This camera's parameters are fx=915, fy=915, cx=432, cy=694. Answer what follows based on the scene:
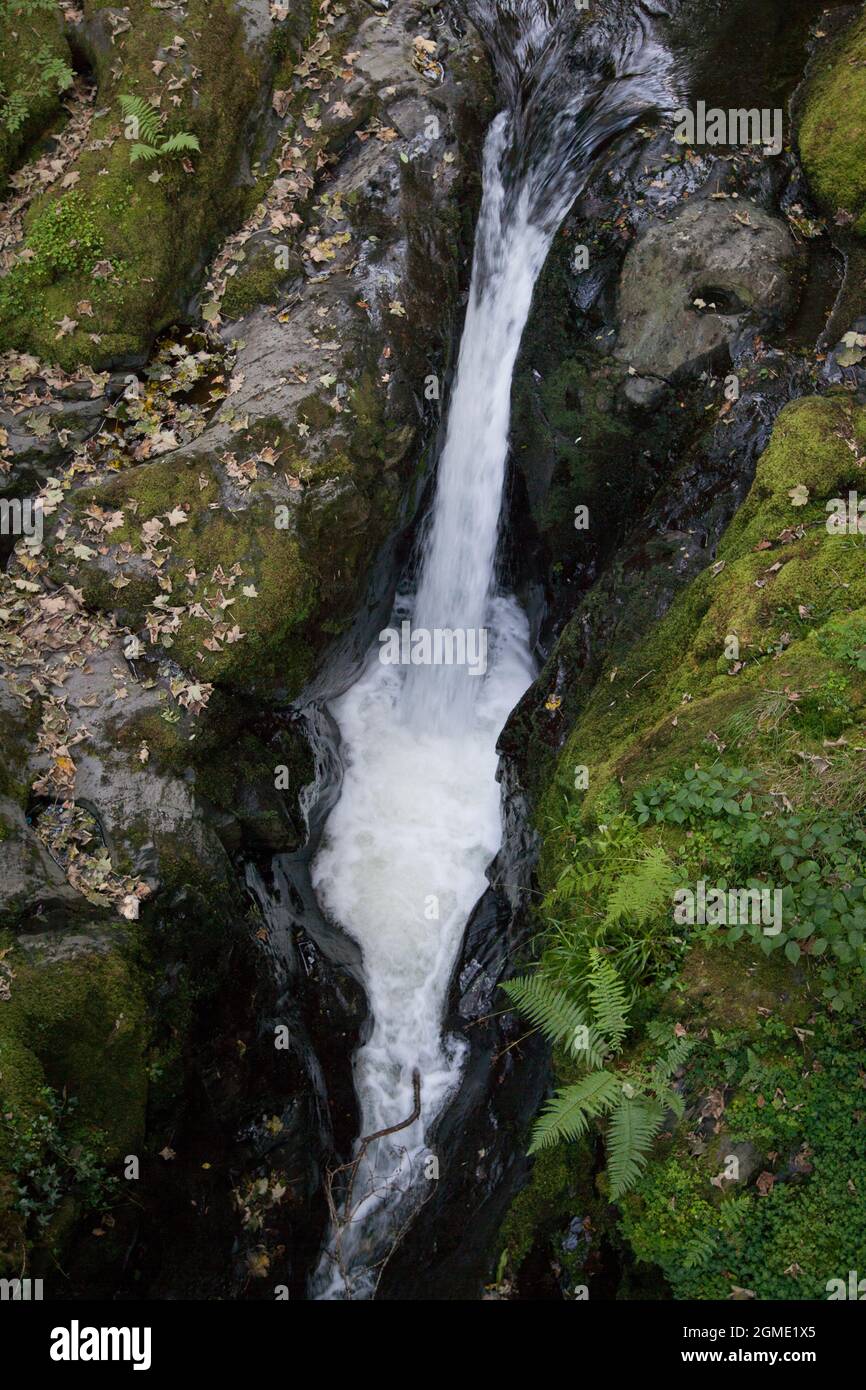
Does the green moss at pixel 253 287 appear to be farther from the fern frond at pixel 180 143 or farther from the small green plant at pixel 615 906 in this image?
the small green plant at pixel 615 906

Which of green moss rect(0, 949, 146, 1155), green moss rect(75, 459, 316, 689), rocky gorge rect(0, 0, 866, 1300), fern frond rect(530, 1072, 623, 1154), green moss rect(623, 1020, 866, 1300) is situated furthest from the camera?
green moss rect(75, 459, 316, 689)

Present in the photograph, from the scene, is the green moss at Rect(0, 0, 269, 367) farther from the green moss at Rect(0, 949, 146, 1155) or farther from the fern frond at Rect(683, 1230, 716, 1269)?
the fern frond at Rect(683, 1230, 716, 1269)

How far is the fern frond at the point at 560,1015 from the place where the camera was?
530 centimetres

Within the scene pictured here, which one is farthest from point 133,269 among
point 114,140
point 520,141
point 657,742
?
point 657,742

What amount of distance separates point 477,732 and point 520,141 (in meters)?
6.13

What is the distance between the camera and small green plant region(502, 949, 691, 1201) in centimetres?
496

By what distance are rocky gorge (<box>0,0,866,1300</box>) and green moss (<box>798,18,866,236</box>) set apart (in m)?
0.04

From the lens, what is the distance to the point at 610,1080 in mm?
5137

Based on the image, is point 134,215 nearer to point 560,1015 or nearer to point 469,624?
point 469,624

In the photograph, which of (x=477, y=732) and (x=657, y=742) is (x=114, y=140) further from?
(x=657, y=742)

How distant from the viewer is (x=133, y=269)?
8.34 metres

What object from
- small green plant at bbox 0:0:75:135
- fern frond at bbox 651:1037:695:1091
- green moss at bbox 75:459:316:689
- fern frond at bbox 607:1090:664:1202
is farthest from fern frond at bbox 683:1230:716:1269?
small green plant at bbox 0:0:75:135

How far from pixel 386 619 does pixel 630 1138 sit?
590cm

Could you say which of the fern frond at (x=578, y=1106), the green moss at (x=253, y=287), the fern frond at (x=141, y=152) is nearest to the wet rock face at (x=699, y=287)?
the green moss at (x=253, y=287)
